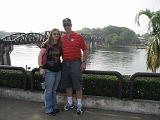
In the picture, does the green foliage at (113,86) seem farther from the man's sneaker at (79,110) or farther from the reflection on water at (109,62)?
the reflection on water at (109,62)

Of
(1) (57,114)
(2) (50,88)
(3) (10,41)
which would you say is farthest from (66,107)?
(3) (10,41)

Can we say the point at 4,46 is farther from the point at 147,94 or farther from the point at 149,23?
the point at 147,94

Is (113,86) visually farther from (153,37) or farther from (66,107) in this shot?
(153,37)

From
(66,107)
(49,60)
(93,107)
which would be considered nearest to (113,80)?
(93,107)

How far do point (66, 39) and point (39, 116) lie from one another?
4.76ft

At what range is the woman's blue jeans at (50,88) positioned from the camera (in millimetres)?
3104

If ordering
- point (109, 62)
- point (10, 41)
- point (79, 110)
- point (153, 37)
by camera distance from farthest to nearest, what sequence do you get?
point (109, 62), point (10, 41), point (153, 37), point (79, 110)

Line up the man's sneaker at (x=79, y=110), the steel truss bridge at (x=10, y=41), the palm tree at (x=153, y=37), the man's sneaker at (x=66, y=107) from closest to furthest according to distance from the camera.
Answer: the man's sneaker at (x=79, y=110), the man's sneaker at (x=66, y=107), the palm tree at (x=153, y=37), the steel truss bridge at (x=10, y=41)

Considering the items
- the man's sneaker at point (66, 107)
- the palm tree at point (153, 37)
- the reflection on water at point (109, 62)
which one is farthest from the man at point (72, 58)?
the reflection on water at point (109, 62)


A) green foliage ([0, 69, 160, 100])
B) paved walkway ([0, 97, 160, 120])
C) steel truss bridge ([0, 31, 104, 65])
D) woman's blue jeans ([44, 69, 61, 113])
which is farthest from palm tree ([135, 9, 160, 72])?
steel truss bridge ([0, 31, 104, 65])

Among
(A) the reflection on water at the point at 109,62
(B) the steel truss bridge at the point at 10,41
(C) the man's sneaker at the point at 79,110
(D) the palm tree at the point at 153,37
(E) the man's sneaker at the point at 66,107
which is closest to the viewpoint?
(C) the man's sneaker at the point at 79,110

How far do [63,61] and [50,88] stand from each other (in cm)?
54

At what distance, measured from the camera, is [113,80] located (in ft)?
11.2

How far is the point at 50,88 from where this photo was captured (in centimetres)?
316
